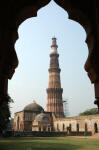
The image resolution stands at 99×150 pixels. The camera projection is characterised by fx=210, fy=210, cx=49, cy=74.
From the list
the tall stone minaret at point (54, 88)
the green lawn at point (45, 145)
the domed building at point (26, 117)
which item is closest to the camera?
the green lawn at point (45, 145)

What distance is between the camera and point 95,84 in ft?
7.61

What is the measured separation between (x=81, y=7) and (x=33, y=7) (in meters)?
0.55

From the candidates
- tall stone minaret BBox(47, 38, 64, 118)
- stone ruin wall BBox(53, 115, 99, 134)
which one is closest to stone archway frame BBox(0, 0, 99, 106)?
stone ruin wall BBox(53, 115, 99, 134)

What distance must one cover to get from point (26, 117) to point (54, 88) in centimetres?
1156

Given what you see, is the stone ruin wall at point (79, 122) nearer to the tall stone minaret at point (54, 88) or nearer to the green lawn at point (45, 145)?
the tall stone minaret at point (54, 88)

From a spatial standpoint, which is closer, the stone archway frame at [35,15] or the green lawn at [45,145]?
the stone archway frame at [35,15]

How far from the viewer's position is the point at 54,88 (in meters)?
56.6

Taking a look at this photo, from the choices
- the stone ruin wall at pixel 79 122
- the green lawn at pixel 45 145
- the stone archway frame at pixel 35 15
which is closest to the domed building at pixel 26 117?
the stone ruin wall at pixel 79 122

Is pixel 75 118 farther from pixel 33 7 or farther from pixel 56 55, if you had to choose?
pixel 33 7

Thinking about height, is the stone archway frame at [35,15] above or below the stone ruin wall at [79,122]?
above

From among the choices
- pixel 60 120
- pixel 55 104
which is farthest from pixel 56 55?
pixel 60 120

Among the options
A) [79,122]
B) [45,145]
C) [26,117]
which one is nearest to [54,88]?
[26,117]

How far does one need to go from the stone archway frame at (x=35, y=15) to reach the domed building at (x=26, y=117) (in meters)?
48.3

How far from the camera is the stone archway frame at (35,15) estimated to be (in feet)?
7.29
